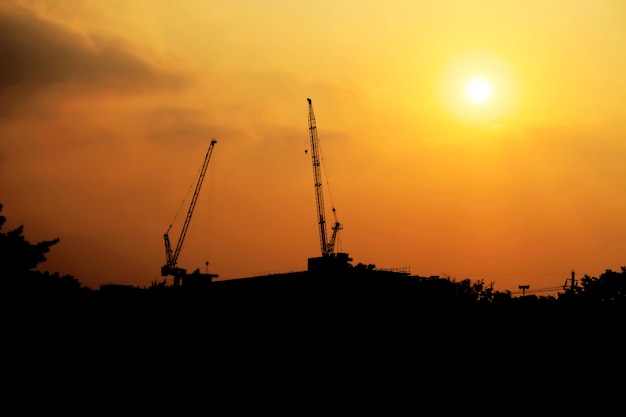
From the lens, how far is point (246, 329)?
57.8 metres

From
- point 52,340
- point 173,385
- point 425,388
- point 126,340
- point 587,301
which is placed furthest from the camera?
point 587,301

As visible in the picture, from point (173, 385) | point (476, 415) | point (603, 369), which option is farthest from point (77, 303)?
point (603, 369)

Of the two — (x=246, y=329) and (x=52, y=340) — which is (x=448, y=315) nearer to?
(x=246, y=329)

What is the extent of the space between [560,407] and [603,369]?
206 inches

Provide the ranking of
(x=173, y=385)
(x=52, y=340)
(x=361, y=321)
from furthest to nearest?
(x=361, y=321) < (x=173, y=385) < (x=52, y=340)

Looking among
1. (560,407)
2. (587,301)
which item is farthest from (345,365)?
(587,301)

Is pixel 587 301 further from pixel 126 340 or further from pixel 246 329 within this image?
pixel 126 340

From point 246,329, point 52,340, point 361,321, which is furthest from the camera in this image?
point 361,321

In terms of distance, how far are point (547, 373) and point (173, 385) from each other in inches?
956

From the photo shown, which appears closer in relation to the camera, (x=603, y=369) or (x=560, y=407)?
(x=560, y=407)

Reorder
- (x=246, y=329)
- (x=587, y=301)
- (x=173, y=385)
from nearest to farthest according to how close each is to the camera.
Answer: (x=173, y=385) < (x=246, y=329) < (x=587, y=301)

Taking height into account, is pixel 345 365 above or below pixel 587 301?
below

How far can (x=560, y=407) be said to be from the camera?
41.4 m

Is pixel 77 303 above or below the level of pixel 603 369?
above
